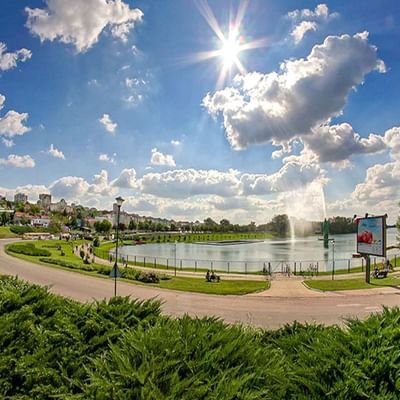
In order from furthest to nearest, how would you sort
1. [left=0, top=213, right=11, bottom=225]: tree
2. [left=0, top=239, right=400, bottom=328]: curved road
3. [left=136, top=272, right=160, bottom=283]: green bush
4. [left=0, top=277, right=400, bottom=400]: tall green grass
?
[left=0, top=213, right=11, bottom=225]: tree < [left=136, top=272, right=160, bottom=283]: green bush < [left=0, top=239, right=400, bottom=328]: curved road < [left=0, top=277, right=400, bottom=400]: tall green grass

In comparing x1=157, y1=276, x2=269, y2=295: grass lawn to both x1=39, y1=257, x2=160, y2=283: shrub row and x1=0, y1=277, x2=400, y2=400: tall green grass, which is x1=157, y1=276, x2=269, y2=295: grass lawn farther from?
x1=0, y1=277, x2=400, y2=400: tall green grass

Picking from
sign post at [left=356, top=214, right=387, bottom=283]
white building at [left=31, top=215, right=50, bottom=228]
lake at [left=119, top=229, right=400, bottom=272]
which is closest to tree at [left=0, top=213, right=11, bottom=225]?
white building at [left=31, top=215, right=50, bottom=228]

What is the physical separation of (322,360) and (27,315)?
3588 mm

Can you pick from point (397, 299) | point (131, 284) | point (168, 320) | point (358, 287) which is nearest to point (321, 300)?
point (397, 299)

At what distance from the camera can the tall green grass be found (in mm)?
2467

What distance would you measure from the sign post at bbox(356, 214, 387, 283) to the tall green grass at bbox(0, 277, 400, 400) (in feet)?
92.0

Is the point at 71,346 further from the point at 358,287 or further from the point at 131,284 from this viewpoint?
the point at 358,287

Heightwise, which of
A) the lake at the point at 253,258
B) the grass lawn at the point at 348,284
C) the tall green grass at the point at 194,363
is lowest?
the lake at the point at 253,258

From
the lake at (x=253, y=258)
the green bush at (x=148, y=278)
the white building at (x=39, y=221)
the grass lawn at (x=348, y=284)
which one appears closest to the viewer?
the grass lawn at (x=348, y=284)

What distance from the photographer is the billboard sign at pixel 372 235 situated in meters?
28.6

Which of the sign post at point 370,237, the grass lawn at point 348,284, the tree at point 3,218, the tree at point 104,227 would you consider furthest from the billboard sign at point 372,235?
the tree at point 3,218

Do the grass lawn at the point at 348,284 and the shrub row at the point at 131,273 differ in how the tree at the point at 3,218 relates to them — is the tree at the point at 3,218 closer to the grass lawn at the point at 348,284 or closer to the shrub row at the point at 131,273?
the shrub row at the point at 131,273

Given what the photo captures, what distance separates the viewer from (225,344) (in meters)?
2.97

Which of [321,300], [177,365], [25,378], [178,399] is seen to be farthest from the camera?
[321,300]
